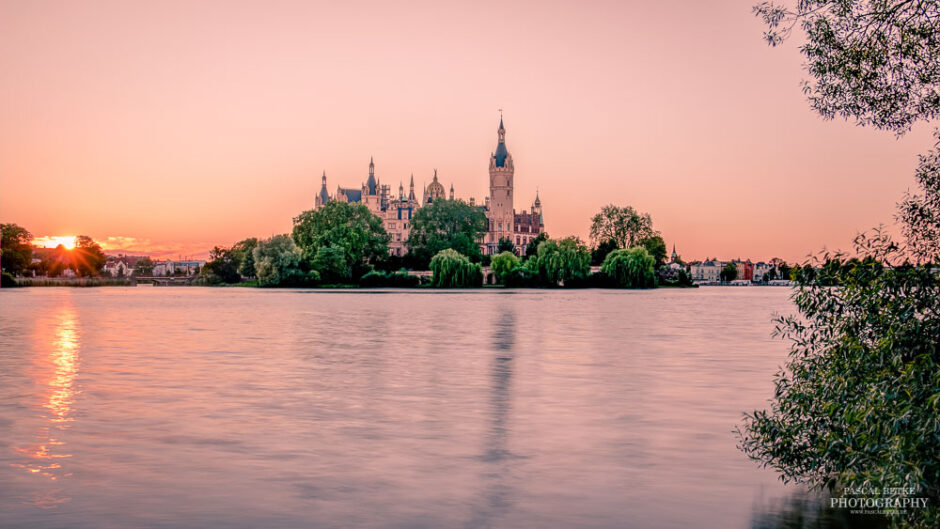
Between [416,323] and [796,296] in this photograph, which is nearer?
[796,296]

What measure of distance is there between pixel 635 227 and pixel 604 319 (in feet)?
309

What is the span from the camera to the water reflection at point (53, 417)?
10.8m

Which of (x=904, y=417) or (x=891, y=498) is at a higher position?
(x=904, y=417)

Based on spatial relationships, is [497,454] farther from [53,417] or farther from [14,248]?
[14,248]

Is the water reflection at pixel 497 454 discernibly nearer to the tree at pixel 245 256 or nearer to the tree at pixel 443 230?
the tree at pixel 443 230

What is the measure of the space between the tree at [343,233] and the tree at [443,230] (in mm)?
6102

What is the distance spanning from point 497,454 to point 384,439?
2.02m

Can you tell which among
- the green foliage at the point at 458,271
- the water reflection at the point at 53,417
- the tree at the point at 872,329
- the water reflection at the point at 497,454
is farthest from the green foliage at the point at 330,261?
the tree at the point at 872,329

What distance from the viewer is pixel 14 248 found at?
13150 centimetres

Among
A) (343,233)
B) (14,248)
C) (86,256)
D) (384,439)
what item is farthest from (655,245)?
(384,439)

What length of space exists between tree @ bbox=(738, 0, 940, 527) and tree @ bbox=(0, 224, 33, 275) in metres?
136

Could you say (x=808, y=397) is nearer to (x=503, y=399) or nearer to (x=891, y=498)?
(x=891, y=498)

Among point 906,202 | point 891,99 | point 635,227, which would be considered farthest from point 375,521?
point 635,227

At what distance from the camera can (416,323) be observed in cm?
4659
